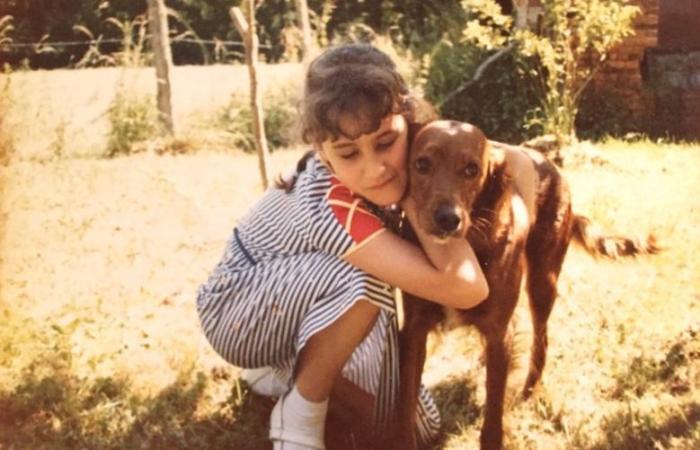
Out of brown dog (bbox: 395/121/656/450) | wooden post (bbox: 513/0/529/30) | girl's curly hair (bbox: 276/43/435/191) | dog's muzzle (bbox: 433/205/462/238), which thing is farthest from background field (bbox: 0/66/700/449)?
wooden post (bbox: 513/0/529/30)

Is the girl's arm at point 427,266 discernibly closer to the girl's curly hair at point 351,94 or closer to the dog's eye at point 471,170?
the dog's eye at point 471,170

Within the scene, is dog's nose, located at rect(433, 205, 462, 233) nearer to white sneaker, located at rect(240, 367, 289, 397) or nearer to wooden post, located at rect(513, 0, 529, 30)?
white sneaker, located at rect(240, 367, 289, 397)

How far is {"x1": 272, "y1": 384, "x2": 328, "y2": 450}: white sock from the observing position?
7.91 ft

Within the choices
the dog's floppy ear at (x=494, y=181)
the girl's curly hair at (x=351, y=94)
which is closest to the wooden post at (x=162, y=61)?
the girl's curly hair at (x=351, y=94)

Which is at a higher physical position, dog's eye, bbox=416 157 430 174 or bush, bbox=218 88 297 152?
dog's eye, bbox=416 157 430 174

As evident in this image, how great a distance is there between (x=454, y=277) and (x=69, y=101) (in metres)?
6.95

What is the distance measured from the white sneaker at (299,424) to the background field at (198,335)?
0.97 feet

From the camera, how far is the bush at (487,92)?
309 inches

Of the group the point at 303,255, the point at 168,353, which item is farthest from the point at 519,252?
the point at 168,353

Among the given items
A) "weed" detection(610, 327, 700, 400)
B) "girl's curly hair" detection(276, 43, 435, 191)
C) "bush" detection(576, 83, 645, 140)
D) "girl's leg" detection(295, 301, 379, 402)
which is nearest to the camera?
"girl's curly hair" detection(276, 43, 435, 191)

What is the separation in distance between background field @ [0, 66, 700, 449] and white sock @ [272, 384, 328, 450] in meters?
0.31

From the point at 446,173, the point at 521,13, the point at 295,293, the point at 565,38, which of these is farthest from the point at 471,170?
the point at 521,13

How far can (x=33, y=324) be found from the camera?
3.41 metres

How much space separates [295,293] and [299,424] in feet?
1.25
